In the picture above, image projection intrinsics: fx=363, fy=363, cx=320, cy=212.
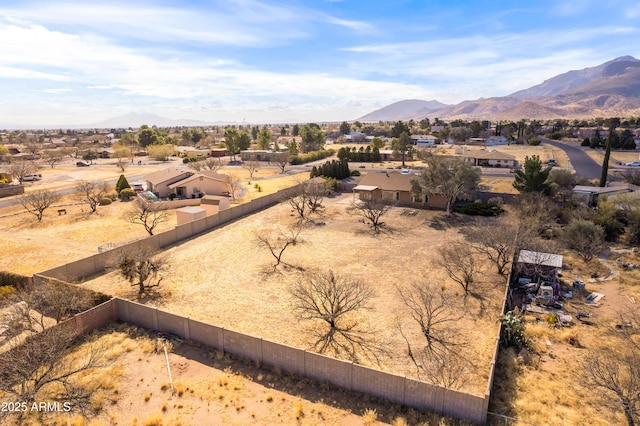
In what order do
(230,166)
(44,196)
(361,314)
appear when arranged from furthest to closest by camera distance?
(230,166), (44,196), (361,314)

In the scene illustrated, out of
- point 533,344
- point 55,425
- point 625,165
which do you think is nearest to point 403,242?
point 533,344

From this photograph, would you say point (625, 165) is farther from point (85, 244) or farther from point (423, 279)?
point (85, 244)

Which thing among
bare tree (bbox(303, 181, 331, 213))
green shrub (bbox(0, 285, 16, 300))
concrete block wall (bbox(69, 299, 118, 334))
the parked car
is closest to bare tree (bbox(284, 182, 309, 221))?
bare tree (bbox(303, 181, 331, 213))

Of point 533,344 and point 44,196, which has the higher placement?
point 44,196

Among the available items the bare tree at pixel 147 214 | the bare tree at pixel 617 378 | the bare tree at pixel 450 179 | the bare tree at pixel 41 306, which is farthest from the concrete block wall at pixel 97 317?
the bare tree at pixel 450 179

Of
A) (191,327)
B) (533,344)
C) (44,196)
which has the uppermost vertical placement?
(44,196)

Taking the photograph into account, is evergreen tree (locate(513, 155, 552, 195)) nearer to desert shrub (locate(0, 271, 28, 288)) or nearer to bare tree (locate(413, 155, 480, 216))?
bare tree (locate(413, 155, 480, 216))
